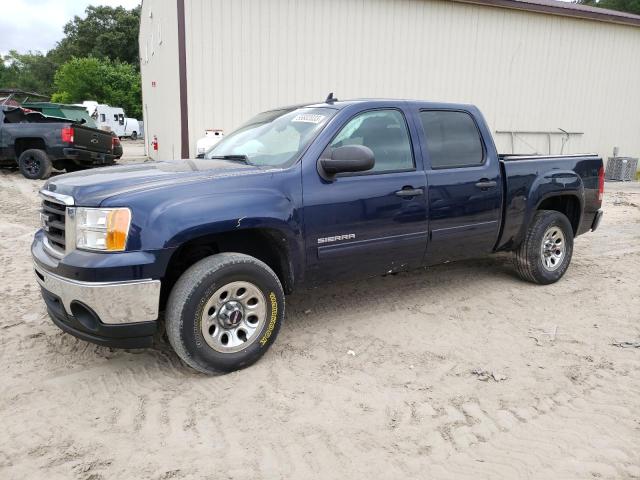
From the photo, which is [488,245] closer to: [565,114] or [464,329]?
[464,329]

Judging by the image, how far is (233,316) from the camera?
3355 mm

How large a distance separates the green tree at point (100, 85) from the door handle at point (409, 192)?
43.8 metres

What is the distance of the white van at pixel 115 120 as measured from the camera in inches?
1342

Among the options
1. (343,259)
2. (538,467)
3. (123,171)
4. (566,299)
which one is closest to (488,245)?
(566,299)

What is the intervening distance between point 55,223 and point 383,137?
2449 millimetres

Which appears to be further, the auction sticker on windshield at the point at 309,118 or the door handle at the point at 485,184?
the door handle at the point at 485,184

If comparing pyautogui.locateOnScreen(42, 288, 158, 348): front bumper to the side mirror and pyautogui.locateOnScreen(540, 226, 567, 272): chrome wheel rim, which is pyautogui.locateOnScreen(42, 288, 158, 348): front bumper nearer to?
the side mirror

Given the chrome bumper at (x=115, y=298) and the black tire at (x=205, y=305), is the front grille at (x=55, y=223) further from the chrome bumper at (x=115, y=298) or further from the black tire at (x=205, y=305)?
the black tire at (x=205, y=305)

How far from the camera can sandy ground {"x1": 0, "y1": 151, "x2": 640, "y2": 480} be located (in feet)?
8.38

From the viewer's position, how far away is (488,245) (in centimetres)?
477

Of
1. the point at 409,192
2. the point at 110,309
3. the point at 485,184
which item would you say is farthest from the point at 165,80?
the point at 110,309

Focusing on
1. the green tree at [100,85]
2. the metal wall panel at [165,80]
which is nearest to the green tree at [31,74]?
the green tree at [100,85]

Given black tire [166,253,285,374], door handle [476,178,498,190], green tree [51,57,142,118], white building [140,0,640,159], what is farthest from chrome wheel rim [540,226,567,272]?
green tree [51,57,142,118]

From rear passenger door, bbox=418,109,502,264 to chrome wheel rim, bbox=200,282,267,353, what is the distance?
5.32 feet
